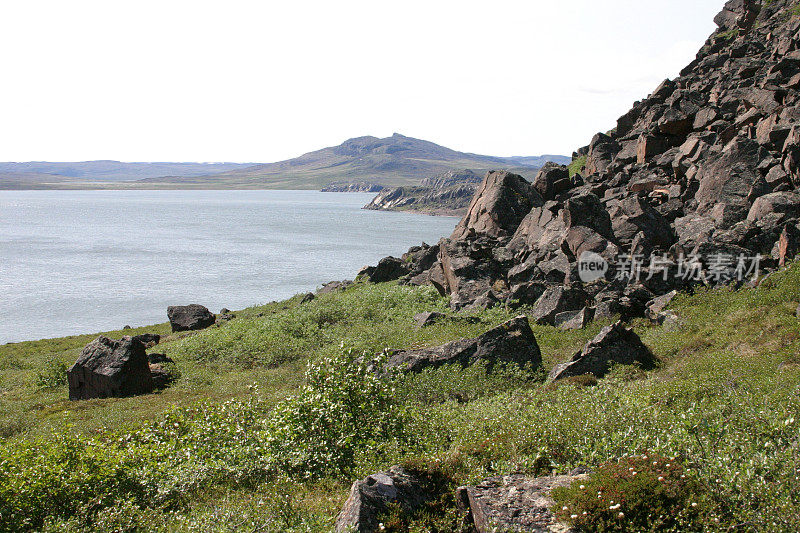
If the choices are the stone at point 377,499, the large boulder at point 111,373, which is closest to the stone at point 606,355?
the stone at point 377,499

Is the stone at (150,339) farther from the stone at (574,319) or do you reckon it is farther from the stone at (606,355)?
the stone at (606,355)

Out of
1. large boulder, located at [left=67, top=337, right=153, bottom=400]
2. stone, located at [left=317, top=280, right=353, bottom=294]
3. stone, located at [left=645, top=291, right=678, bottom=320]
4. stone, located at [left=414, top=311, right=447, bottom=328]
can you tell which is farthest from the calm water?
stone, located at [left=645, top=291, right=678, bottom=320]

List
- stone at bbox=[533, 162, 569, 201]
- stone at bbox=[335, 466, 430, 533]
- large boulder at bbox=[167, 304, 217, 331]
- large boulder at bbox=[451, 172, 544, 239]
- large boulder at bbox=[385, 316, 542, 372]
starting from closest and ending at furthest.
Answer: stone at bbox=[335, 466, 430, 533], large boulder at bbox=[385, 316, 542, 372], large boulder at bbox=[451, 172, 544, 239], large boulder at bbox=[167, 304, 217, 331], stone at bbox=[533, 162, 569, 201]

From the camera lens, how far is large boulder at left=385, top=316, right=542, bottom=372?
2073cm

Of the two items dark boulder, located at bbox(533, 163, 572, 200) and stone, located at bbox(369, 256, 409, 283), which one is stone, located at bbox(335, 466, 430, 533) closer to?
stone, located at bbox(369, 256, 409, 283)

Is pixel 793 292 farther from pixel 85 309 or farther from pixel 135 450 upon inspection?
pixel 85 309

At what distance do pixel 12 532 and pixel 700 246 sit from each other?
2995 cm

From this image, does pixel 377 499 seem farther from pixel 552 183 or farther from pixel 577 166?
pixel 577 166

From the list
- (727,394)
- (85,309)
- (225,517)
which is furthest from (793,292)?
(85,309)

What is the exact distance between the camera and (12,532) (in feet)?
33.7

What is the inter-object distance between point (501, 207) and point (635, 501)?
4086cm

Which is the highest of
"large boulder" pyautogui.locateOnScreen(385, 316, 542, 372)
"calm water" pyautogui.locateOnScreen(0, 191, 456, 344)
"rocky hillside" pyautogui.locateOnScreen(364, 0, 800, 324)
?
"rocky hillside" pyautogui.locateOnScreen(364, 0, 800, 324)

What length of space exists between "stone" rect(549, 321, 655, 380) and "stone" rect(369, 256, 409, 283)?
106 feet

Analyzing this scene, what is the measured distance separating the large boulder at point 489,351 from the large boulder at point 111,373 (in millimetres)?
15625
